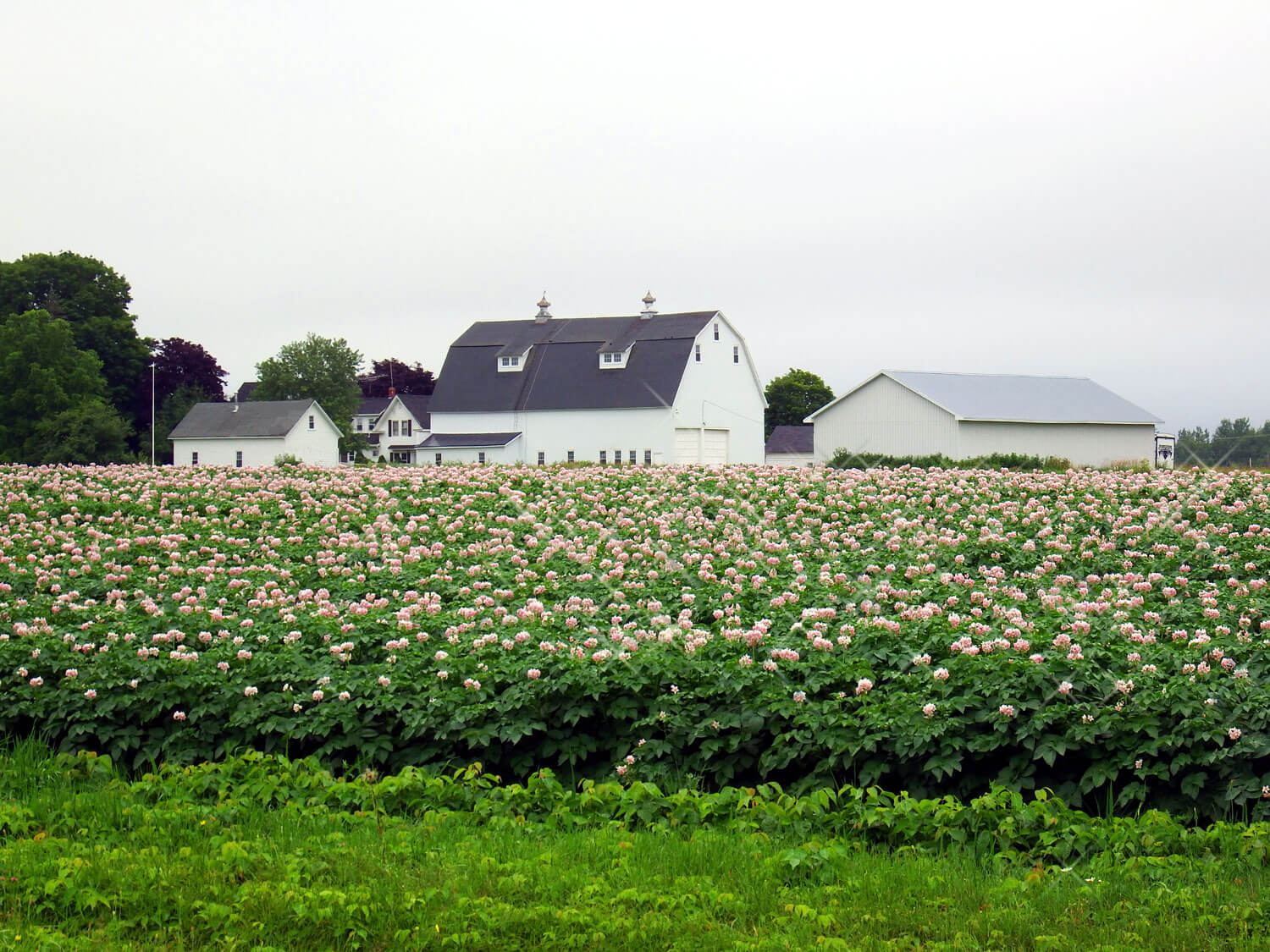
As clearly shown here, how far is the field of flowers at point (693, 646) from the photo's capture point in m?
6.90

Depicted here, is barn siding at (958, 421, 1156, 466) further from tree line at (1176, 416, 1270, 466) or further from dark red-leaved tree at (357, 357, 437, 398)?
dark red-leaved tree at (357, 357, 437, 398)

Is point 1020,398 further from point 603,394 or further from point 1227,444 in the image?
point 1227,444

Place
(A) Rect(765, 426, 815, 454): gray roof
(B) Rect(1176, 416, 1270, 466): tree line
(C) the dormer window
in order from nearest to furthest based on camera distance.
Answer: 1. (B) Rect(1176, 416, 1270, 466): tree line
2. (C) the dormer window
3. (A) Rect(765, 426, 815, 454): gray roof

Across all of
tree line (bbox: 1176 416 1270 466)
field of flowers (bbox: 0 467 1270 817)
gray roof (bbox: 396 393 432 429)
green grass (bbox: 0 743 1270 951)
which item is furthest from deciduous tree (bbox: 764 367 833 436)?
green grass (bbox: 0 743 1270 951)

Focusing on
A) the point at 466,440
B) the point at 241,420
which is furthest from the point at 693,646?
the point at 241,420

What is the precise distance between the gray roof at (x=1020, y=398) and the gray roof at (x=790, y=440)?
38600 millimetres

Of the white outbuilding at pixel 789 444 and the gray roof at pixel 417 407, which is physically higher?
the gray roof at pixel 417 407

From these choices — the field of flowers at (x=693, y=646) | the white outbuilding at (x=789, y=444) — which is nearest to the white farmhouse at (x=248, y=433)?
the white outbuilding at (x=789, y=444)

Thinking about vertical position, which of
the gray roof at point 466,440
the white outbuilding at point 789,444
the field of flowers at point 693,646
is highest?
the white outbuilding at point 789,444

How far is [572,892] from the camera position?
5426 millimetres

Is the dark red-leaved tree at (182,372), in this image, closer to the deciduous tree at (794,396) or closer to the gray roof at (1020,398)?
the deciduous tree at (794,396)

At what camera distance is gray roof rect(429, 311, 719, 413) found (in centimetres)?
5659

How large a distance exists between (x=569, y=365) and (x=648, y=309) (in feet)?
21.2

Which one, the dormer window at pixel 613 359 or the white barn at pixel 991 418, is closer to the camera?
the white barn at pixel 991 418
